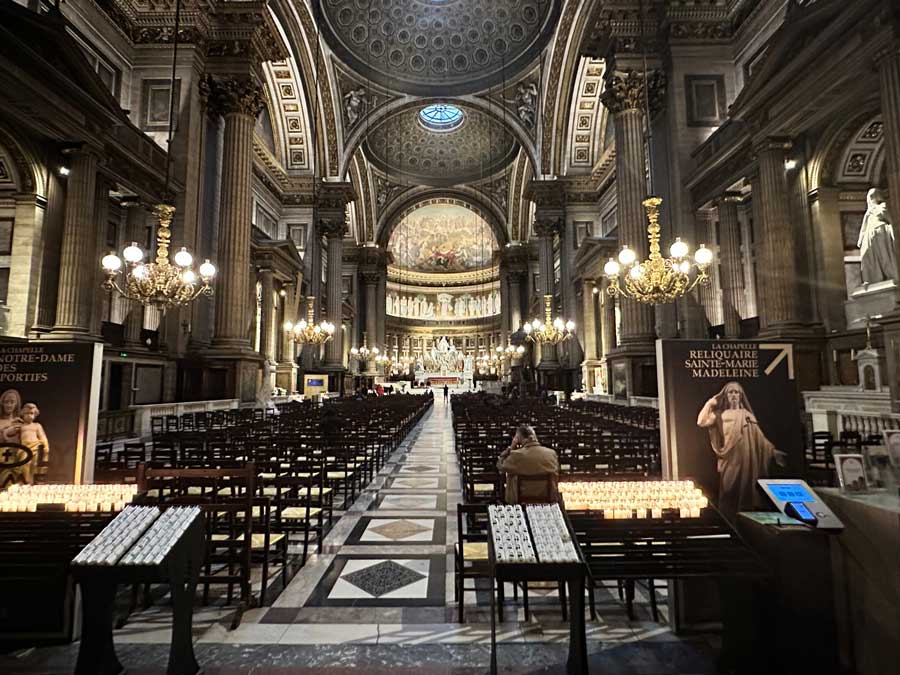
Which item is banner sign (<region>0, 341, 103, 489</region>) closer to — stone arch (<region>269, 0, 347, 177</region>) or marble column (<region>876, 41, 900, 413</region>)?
marble column (<region>876, 41, 900, 413</region>)

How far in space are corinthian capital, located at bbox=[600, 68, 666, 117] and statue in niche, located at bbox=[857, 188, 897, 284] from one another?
6.87 m

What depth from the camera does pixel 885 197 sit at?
393 inches

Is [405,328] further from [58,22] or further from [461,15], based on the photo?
[58,22]

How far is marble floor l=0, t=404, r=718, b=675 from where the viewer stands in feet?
8.64

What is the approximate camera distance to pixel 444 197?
140 feet

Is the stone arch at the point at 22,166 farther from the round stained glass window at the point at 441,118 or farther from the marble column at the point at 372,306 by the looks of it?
the marble column at the point at 372,306

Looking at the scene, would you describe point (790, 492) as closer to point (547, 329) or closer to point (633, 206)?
point (633, 206)

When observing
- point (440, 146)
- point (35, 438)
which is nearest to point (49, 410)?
point (35, 438)

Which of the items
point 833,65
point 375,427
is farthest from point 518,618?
point 833,65

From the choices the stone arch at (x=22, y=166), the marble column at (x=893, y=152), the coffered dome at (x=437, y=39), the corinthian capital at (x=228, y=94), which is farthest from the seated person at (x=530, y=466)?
the coffered dome at (x=437, y=39)

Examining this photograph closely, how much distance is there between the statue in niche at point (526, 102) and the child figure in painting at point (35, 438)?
28689mm

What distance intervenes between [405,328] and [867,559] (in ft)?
152

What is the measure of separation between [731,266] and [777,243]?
319 centimetres

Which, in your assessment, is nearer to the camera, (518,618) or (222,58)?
(518,618)
